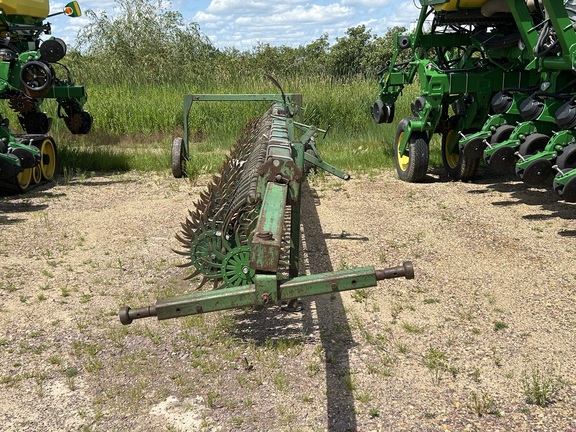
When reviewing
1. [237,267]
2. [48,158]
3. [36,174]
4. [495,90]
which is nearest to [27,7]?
[48,158]

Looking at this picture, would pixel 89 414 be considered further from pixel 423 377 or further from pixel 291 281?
pixel 423 377

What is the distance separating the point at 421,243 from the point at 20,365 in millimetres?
3191

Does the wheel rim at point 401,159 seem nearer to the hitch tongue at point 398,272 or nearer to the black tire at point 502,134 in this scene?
the black tire at point 502,134

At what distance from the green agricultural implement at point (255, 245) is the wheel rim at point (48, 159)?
13.2 ft

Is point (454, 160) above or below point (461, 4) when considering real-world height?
below

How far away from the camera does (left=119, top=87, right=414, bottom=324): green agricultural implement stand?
2254mm

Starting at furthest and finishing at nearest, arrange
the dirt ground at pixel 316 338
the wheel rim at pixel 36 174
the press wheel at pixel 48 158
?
the press wheel at pixel 48 158 → the wheel rim at pixel 36 174 → the dirt ground at pixel 316 338

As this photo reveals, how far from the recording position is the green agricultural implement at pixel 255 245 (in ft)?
7.39

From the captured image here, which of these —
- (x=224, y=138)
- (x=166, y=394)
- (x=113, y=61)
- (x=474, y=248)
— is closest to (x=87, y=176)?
(x=224, y=138)

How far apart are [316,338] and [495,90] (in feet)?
15.0

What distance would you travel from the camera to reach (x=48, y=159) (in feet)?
26.6

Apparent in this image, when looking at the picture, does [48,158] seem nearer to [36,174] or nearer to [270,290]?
[36,174]

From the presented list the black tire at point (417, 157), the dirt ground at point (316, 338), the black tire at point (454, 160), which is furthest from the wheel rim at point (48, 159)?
the black tire at point (454, 160)

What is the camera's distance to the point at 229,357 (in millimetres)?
3223
